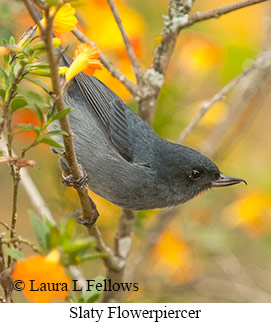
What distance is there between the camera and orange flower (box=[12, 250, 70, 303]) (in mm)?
1399

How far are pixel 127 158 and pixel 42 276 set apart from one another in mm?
2002

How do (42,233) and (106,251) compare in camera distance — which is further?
(106,251)

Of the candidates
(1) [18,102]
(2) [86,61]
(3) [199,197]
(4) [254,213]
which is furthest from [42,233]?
(4) [254,213]

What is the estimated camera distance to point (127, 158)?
3.37 meters

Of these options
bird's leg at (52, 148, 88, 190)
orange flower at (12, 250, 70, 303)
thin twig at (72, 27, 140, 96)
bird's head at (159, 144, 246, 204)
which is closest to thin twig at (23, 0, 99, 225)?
bird's leg at (52, 148, 88, 190)

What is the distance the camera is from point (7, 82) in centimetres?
188

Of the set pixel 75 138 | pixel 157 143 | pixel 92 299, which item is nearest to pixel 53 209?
pixel 75 138

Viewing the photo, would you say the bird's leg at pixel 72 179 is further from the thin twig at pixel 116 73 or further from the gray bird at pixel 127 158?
the thin twig at pixel 116 73

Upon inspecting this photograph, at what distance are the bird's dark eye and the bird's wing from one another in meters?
0.41

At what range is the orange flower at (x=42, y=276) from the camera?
1399 mm

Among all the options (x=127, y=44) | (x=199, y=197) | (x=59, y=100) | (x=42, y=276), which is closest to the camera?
(x=42, y=276)

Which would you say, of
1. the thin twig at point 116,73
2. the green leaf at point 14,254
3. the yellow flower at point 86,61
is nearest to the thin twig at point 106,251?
the thin twig at point 116,73

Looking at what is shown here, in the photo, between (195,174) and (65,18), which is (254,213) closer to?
(195,174)

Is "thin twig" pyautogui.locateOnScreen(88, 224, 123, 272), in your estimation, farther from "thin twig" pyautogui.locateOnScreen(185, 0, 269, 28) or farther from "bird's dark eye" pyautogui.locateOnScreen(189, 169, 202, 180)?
"thin twig" pyautogui.locateOnScreen(185, 0, 269, 28)
